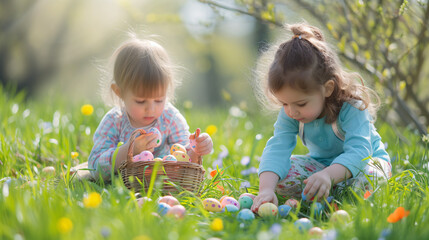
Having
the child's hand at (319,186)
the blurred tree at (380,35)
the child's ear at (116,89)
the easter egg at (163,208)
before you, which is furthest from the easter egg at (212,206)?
the blurred tree at (380,35)

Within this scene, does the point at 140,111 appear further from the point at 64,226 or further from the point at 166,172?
the point at 64,226

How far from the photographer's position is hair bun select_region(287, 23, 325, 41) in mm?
2092

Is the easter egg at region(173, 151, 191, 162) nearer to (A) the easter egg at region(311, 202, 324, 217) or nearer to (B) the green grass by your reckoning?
(B) the green grass

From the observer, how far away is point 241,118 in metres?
4.19

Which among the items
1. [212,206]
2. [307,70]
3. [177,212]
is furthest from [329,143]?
[177,212]

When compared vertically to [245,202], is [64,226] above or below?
above

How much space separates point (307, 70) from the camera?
196 centimetres

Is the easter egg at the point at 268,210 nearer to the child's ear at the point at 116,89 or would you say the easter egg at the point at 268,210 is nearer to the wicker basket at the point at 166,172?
the wicker basket at the point at 166,172

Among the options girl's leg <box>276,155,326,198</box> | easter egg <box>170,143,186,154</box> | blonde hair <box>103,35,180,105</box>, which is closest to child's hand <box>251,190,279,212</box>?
girl's leg <box>276,155,326,198</box>

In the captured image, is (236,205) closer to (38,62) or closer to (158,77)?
(158,77)

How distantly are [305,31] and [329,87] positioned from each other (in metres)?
0.30

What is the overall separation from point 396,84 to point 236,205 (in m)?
1.77

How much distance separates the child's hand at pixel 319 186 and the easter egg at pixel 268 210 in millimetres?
179

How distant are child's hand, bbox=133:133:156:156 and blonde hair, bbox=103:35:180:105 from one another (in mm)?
209
